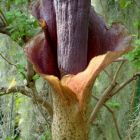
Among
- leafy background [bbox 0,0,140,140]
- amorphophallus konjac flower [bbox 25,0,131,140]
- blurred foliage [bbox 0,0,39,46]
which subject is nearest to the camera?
amorphophallus konjac flower [bbox 25,0,131,140]

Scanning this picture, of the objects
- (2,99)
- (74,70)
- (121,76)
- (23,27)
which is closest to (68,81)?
(74,70)

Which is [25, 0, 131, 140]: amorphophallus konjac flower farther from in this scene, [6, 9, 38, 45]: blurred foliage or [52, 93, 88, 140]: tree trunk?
[6, 9, 38, 45]: blurred foliage

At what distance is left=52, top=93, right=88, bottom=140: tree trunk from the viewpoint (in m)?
0.60

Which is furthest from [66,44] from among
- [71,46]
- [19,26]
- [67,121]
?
[19,26]

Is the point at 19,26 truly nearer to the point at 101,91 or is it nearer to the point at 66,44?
the point at 66,44

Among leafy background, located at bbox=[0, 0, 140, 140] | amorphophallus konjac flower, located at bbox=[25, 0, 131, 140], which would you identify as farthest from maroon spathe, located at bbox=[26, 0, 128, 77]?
leafy background, located at bbox=[0, 0, 140, 140]

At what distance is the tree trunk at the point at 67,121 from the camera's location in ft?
1.97

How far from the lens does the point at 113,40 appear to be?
629 mm

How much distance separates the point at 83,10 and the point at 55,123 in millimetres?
206

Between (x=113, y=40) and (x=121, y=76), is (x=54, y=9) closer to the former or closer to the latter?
(x=113, y=40)

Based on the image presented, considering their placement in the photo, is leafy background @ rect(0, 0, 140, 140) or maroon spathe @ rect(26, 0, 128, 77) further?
leafy background @ rect(0, 0, 140, 140)

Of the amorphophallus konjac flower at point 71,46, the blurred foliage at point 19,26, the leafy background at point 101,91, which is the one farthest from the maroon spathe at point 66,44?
the leafy background at point 101,91

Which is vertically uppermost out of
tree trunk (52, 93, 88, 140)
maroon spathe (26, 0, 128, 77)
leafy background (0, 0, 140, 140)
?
maroon spathe (26, 0, 128, 77)

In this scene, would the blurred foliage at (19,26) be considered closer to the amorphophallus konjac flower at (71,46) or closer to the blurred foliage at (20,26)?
the blurred foliage at (20,26)
